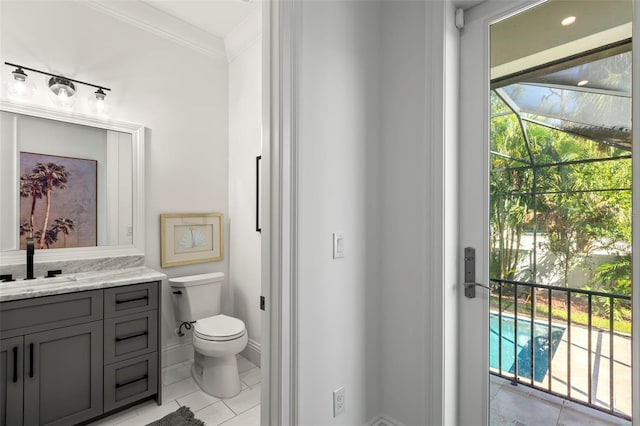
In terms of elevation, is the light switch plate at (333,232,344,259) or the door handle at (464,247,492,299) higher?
the light switch plate at (333,232,344,259)

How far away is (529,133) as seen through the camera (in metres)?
1.36

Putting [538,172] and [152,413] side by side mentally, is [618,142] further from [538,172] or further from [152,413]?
[152,413]

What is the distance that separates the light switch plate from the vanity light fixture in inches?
78.9

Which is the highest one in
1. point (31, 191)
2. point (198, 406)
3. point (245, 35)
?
point (245, 35)

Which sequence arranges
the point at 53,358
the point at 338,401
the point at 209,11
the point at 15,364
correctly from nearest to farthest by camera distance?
the point at 338,401 → the point at 15,364 → the point at 53,358 → the point at 209,11

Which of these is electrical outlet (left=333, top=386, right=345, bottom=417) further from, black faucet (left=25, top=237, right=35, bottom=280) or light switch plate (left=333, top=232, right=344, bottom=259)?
black faucet (left=25, top=237, right=35, bottom=280)

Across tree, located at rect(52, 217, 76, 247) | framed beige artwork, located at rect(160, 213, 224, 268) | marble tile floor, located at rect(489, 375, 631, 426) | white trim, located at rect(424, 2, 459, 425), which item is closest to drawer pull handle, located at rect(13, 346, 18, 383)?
tree, located at rect(52, 217, 76, 247)

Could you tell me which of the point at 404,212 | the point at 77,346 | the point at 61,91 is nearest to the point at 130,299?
the point at 77,346

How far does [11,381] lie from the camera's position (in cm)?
155

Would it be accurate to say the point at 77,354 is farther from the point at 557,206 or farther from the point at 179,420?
the point at 557,206

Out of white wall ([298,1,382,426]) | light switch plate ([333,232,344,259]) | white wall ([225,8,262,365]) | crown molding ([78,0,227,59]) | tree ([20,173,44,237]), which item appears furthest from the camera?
white wall ([225,8,262,365])

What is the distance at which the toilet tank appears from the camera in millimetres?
2473

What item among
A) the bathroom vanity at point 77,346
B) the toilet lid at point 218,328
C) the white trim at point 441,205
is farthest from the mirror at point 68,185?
the white trim at point 441,205

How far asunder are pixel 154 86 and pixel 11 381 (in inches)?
82.2
